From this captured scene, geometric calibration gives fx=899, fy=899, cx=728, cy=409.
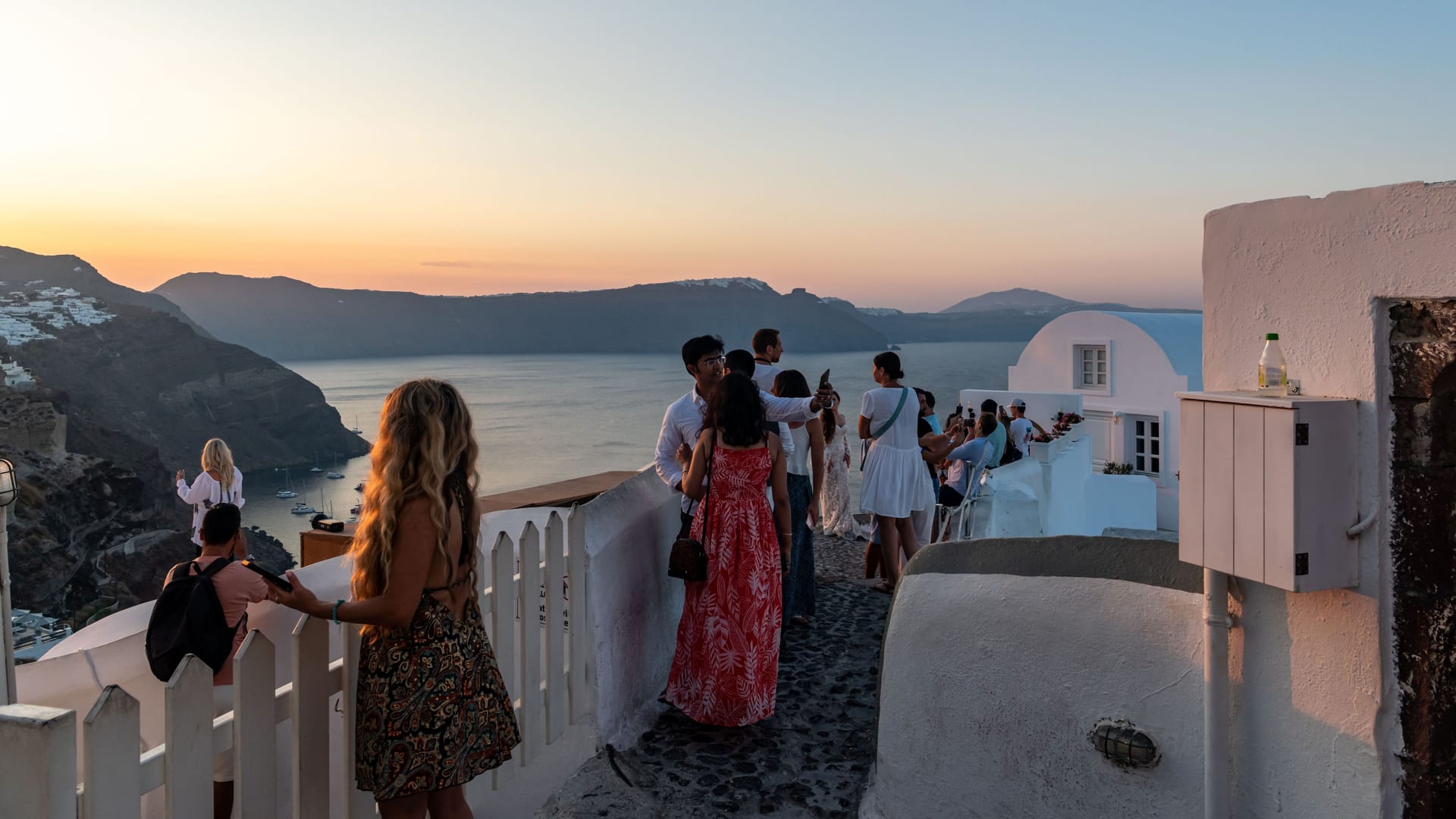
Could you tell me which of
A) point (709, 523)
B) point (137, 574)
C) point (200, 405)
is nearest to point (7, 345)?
point (200, 405)

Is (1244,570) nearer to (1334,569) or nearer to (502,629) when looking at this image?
(1334,569)

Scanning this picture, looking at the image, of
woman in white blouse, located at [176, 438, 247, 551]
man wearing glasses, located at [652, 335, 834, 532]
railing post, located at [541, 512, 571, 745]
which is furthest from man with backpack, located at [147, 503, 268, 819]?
woman in white blouse, located at [176, 438, 247, 551]

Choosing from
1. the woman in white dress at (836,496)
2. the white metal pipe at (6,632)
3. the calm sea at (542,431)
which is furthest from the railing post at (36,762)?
the calm sea at (542,431)

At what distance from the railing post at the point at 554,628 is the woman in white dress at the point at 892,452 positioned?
2.94 metres

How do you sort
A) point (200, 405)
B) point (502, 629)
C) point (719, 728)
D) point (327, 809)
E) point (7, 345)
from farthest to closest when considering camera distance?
1. point (200, 405)
2. point (7, 345)
3. point (719, 728)
4. point (502, 629)
5. point (327, 809)

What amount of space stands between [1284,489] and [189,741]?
2.80 meters

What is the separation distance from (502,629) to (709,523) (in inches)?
47.8

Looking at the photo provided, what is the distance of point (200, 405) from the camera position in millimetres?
131750

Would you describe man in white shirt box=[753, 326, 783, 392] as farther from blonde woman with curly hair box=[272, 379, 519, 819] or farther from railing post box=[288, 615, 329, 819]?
railing post box=[288, 615, 329, 819]

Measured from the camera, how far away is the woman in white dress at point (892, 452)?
21.0ft

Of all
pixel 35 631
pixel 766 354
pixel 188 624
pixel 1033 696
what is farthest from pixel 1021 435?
pixel 35 631

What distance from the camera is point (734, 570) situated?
439 centimetres

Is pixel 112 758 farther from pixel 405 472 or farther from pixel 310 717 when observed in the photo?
pixel 405 472

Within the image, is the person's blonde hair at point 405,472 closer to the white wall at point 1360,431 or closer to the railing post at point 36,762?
the railing post at point 36,762
